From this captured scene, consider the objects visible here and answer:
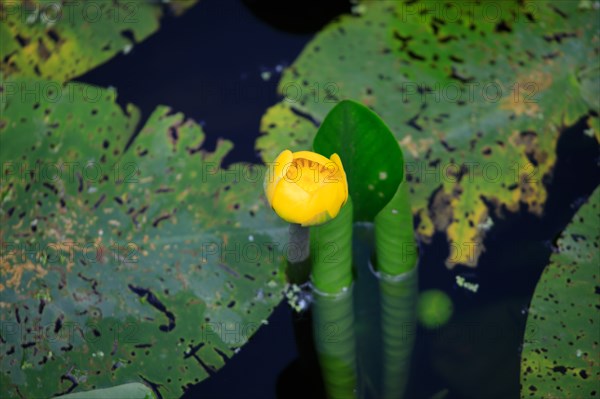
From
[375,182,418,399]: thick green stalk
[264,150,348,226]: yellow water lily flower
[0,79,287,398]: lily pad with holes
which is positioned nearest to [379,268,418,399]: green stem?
[375,182,418,399]: thick green stalk

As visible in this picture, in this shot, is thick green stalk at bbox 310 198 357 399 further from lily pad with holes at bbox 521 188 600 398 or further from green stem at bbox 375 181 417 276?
lily pad with holes at bbox 521 188 600 398

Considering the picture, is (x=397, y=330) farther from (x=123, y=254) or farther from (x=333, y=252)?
(x=123, y=254)

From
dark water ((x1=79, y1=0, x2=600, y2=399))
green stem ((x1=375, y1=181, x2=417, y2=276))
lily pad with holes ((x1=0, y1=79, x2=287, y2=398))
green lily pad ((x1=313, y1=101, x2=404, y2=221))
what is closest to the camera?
green lily pad ((x1=313, y1=101, x2=404, y2=221))

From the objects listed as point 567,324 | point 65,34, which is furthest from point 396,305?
point 65,34

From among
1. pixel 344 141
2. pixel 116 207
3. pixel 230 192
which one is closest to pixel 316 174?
pixel 344 141

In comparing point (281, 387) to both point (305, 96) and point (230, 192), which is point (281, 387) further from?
point (305, 96)
